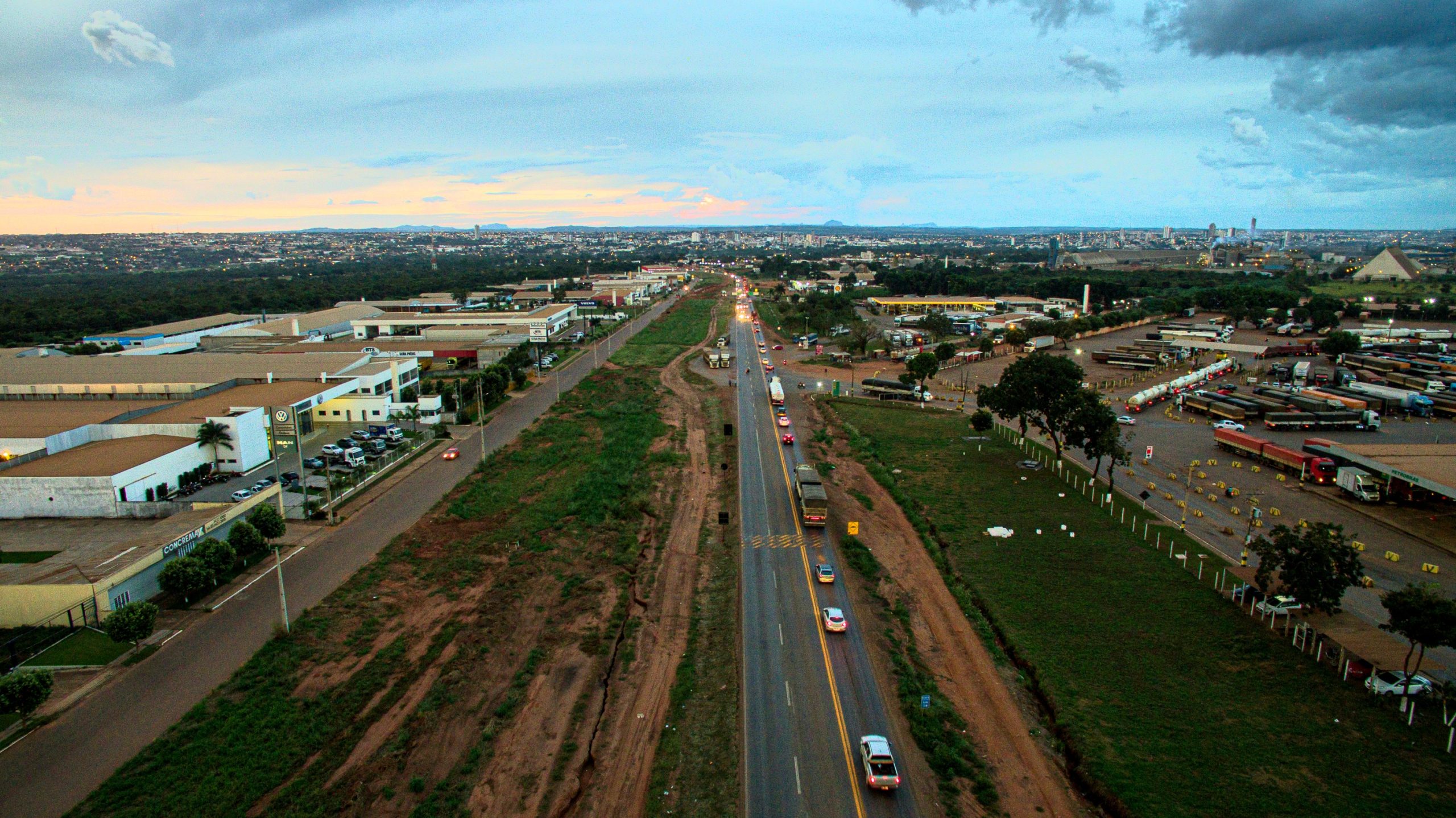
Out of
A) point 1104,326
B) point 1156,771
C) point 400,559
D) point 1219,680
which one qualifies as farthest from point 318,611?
point 1104,326

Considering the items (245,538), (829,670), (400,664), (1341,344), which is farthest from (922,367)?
(1341,344)

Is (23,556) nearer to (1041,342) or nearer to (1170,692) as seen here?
(1170,692)

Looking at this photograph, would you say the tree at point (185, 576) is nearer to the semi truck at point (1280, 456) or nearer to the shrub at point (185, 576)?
the shrub at point (185, 576)

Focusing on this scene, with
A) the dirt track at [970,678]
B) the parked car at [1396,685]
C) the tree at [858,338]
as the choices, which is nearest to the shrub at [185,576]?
the dirt track at [970,678]

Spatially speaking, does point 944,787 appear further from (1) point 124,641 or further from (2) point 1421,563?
(2) point 1421,563

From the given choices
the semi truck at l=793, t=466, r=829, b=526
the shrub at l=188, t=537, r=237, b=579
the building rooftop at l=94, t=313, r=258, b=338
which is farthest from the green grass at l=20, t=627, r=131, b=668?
the building rooftop at l=94, t=313, r=258, b=338

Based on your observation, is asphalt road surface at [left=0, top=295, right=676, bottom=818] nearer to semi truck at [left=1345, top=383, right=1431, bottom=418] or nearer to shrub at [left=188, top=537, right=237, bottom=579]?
shrub at [left=188, top=537, right=237, bottom=579]

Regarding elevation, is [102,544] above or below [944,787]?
above
